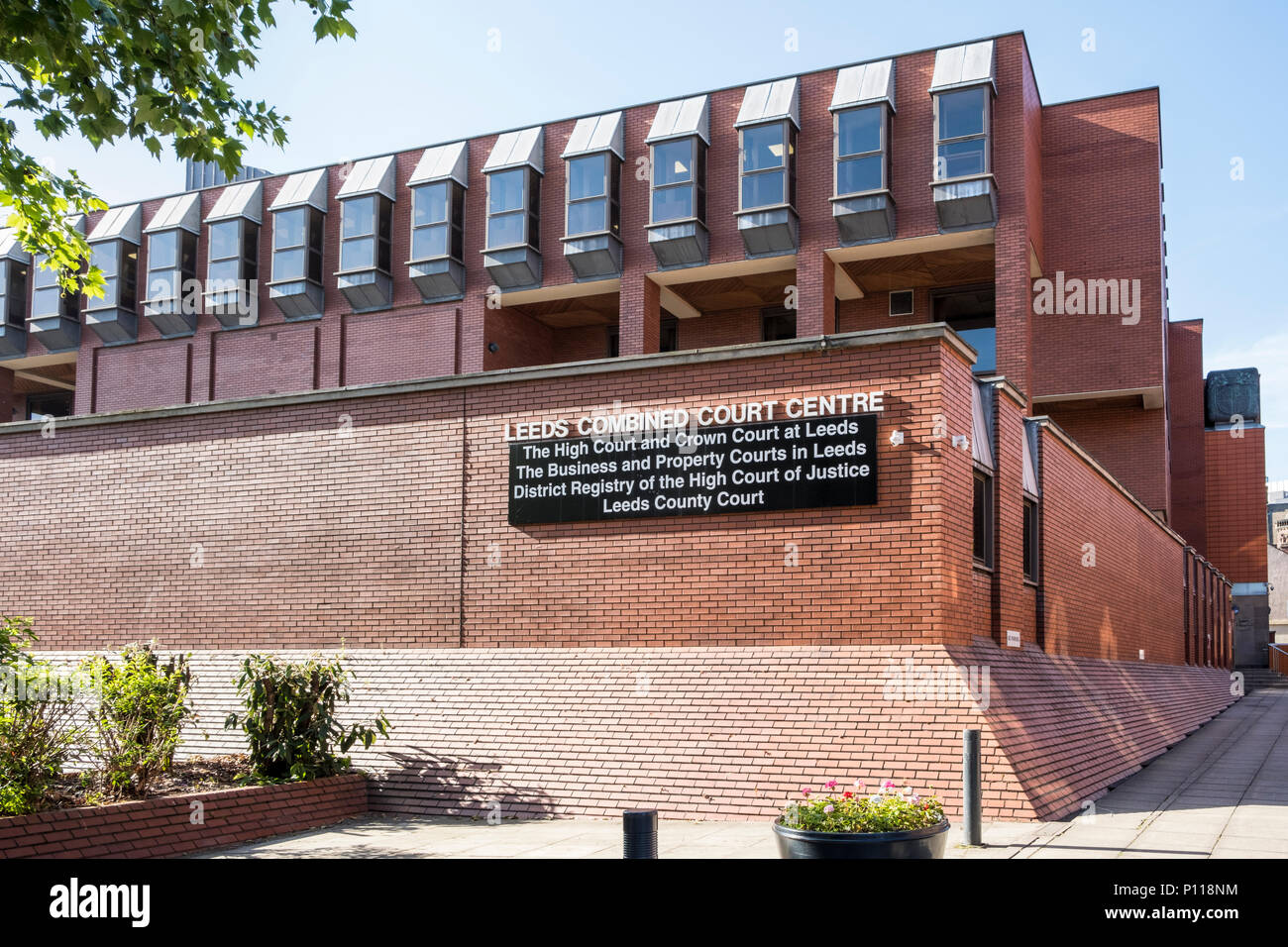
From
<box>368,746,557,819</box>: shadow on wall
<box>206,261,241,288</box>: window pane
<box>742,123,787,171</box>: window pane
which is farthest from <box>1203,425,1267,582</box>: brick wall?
<box>368,746,557,819</box>: shadow on wall

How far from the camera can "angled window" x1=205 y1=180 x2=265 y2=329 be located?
104 ft

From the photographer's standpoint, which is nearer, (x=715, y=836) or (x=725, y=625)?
(x=715, y=836)

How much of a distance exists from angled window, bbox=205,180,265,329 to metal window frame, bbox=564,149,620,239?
9201mm

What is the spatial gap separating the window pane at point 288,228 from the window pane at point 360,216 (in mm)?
1272

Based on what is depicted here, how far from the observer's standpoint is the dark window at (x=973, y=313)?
91.5ft

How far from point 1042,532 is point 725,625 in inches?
220

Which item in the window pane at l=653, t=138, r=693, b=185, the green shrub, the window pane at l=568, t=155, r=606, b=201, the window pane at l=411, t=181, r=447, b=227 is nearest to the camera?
the green shrub

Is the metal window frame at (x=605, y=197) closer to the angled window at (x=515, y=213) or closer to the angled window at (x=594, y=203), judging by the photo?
the angled window at (x=594, y=203)

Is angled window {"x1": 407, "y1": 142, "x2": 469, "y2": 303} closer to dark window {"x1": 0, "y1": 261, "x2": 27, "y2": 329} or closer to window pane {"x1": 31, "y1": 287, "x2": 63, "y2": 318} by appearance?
window pane {"x1": 31, "y1": 287, "x2": 63, "y2": 318}

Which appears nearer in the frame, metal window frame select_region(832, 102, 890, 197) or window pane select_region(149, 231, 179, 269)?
metal window frame select_region(832, 102, 890, 197)

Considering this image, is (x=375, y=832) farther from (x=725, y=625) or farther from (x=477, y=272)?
(x=477, y=272)

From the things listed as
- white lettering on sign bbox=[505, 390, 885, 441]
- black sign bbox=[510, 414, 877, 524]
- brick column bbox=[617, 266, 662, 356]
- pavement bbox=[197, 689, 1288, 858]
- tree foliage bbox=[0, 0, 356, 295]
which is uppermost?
brick column bbox=[617, 266, 662, 356]

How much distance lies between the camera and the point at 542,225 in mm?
29344
